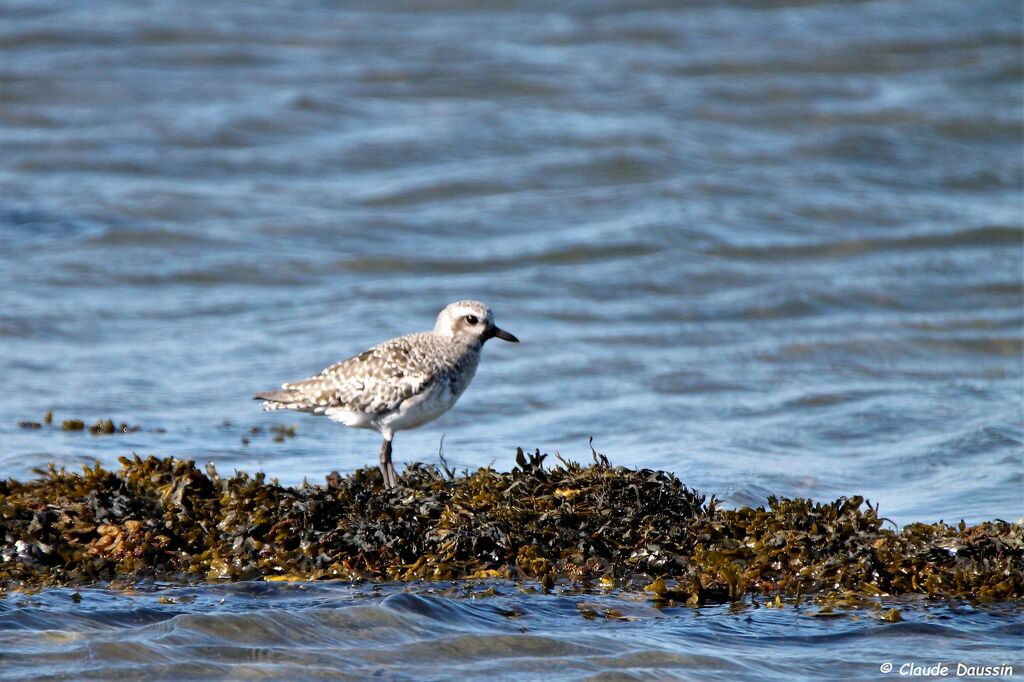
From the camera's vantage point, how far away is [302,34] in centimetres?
1705

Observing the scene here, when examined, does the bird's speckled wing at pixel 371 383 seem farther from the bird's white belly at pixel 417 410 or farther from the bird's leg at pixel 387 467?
the bird's leg at pixel 387 467

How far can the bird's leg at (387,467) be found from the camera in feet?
19.0

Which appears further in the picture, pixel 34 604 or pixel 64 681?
pixel 34 604

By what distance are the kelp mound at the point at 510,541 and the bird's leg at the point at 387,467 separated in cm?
37

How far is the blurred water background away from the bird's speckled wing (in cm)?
46

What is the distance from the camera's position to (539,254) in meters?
12.4

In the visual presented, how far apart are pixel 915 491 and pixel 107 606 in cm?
406

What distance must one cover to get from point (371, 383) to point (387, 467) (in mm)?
468

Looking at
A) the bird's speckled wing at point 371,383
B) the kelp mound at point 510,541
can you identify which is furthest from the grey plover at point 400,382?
the kelp mound at point 510,541

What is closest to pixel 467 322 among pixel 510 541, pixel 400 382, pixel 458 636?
pixel 400 382

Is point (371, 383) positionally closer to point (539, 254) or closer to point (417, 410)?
point (417, 410)

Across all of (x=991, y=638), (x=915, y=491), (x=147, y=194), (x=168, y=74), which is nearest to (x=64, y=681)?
(x=991, y=638)

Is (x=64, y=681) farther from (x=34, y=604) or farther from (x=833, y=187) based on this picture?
(x=833, y=187)

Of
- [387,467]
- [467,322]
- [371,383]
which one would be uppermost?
[467,322]
